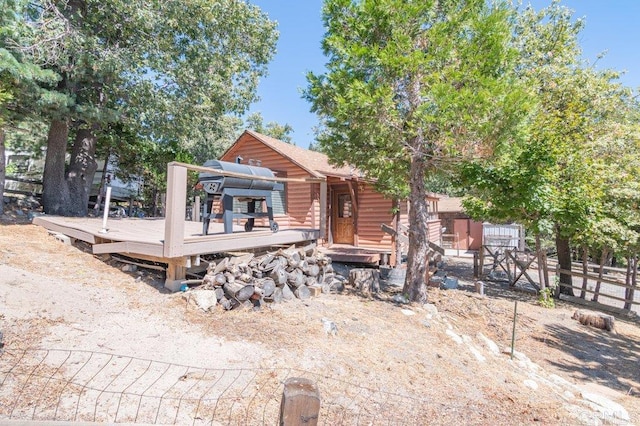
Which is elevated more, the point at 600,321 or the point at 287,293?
the point at 287,293

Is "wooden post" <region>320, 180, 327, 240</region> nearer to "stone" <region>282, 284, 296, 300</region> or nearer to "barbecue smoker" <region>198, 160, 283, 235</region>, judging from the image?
"barbecue smoker" <region>198, 160, 283, 235</region>

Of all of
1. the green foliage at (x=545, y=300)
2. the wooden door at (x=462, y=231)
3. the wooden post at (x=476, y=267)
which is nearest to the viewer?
the green foliage at (x=545, y=300)

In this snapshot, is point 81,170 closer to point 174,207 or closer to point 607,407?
point 174,207

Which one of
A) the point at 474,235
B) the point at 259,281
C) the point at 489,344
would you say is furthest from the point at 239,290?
the point at 474,235

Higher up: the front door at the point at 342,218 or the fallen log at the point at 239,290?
the front door at the point at 342,218

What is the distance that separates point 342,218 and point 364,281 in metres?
5.52

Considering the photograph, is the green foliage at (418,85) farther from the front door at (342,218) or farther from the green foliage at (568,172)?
the front door at (342,218)

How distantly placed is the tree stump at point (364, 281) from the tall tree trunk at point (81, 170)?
8.70m

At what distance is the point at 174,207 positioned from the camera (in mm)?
4504

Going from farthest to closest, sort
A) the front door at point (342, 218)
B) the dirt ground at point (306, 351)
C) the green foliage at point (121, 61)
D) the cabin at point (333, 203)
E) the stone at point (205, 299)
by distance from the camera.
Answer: the front door at point (342, 218) → the cabin at point (333, 203) → the green foliage at point (121, 61) → the stone at point (205, 299) → the dirt ground at point (306, 351)

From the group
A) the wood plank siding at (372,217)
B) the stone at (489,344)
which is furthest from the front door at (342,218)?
the stone at (489,344)

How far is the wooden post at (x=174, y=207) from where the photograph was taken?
14.8 feet

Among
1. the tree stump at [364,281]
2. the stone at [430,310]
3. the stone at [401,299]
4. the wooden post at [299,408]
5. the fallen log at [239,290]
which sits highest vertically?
the wooden post at [299,408]

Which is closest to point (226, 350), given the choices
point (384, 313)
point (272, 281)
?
point (272, 281)
